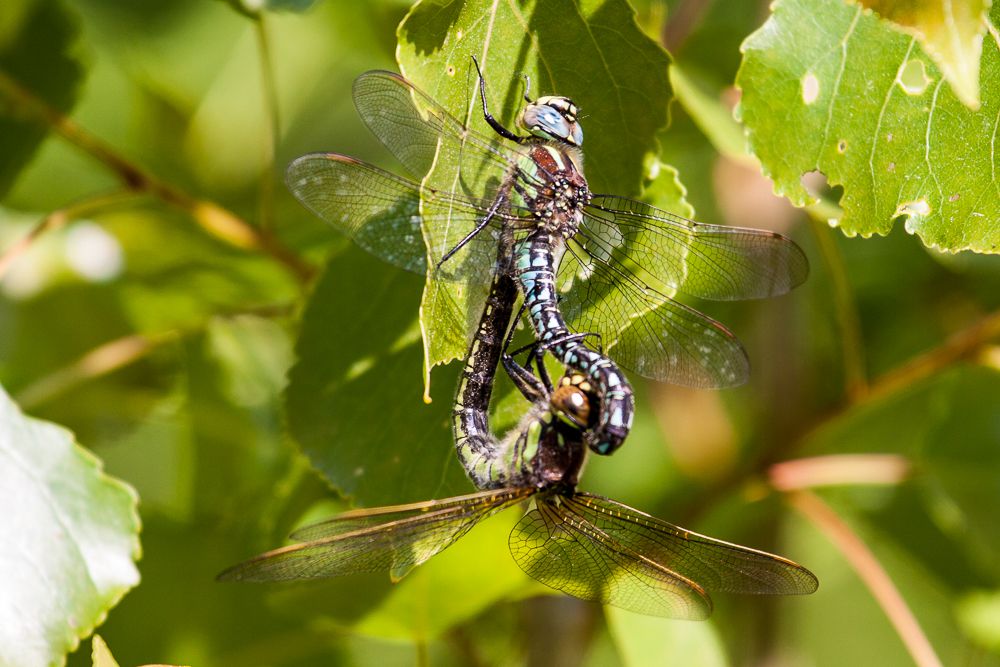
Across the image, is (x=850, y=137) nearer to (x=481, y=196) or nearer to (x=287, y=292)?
(x=481, y=196)

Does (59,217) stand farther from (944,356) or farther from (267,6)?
(944,356)

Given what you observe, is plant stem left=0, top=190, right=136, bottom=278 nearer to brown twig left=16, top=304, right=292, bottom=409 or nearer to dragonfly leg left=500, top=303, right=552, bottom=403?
brown twig left=16, top=304, right=292, bottom=409

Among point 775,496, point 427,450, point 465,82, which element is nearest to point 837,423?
point 775,496

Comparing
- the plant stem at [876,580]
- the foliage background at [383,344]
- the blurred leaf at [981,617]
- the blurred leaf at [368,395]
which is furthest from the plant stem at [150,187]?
the blurred leaf at [981,617]

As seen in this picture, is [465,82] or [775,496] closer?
[465,82]

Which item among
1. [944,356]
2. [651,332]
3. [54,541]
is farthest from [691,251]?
[54,541]

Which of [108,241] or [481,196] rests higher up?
[481,196]

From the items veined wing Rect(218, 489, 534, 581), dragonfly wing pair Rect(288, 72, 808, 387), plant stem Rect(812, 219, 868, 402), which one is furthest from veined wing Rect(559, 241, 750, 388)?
plant stem Rect(812, 219, 868, 402)
